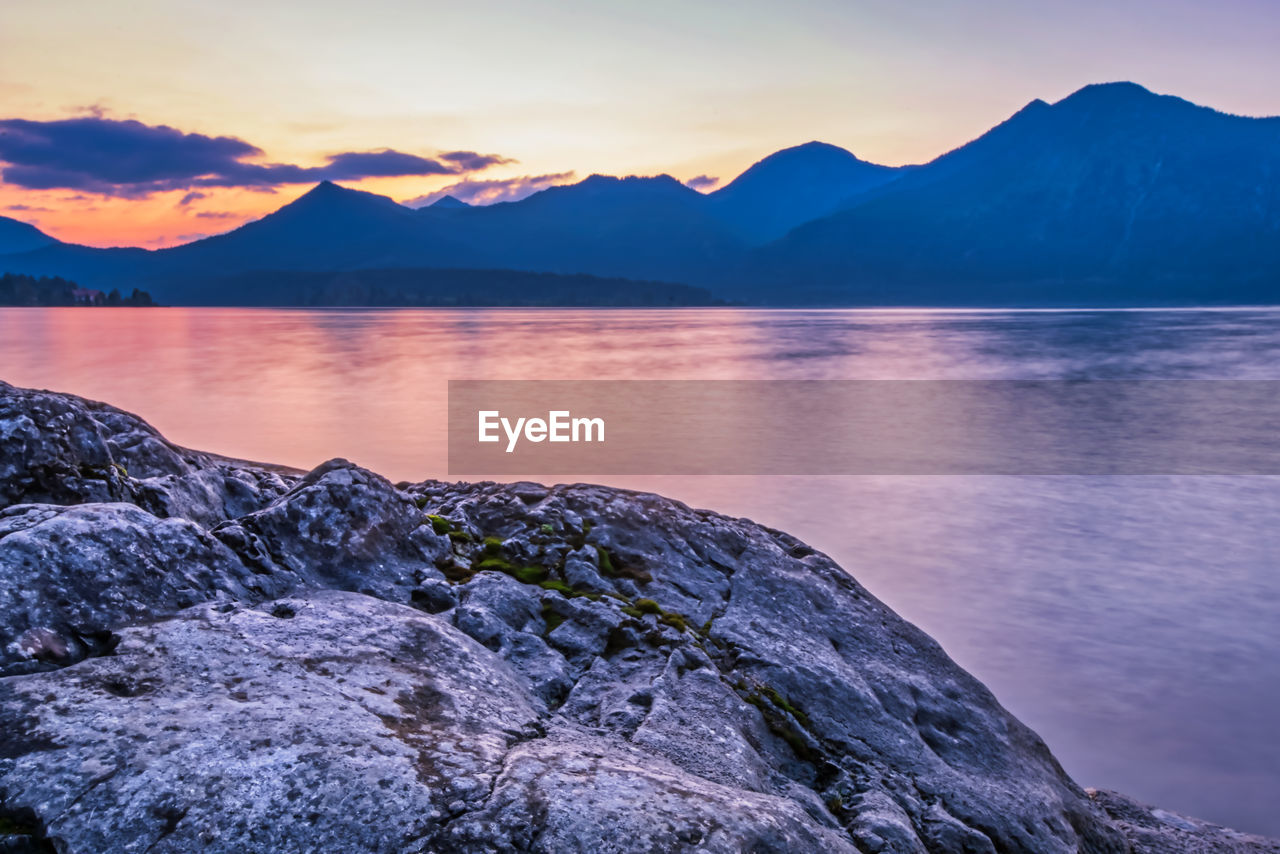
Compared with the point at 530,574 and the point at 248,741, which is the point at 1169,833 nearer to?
the point at 530,574

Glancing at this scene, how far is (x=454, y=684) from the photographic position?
5051 millimetres

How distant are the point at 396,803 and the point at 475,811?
36cm

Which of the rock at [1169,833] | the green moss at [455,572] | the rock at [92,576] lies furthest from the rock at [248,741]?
the rock at [1169,833]

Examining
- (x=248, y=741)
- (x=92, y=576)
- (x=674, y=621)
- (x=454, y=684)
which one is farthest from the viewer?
(x=674, y=621)

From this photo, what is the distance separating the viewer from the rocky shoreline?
3734mm

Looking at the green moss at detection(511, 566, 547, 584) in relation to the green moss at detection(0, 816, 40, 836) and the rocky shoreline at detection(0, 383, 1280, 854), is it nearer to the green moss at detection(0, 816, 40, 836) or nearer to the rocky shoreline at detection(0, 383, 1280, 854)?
the rocky shoreline at detection(0, 383, 1280, 854)

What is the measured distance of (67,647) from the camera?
174 inches

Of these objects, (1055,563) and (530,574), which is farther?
(1055,563)

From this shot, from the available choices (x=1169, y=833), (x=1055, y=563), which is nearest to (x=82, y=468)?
(x=1169, y=833)

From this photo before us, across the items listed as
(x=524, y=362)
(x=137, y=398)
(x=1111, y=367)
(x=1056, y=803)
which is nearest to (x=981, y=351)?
(x=1111, y=367)

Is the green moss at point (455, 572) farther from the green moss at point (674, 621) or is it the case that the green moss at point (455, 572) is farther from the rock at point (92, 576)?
the green moss at point (674, 621)

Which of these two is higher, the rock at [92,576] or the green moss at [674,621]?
the rock at [92,576]

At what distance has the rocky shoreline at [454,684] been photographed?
3.73 meters

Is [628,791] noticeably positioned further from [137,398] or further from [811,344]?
[811,344]
